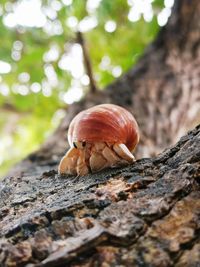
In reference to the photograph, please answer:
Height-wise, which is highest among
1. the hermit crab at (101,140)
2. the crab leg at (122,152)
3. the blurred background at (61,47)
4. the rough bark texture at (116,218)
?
the blurred background at (61,47)

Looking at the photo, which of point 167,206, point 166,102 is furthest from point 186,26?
point 167,206

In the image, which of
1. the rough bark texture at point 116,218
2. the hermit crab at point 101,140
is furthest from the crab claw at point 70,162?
the rough bark texture at point 116,218

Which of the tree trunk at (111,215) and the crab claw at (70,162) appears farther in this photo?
the crab claw at (70,162)

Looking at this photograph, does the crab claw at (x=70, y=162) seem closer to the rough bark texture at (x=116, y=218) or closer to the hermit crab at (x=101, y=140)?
the hermit crab at (x=101, y=140)

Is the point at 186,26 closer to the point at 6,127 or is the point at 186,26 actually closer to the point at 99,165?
the point at 99,165

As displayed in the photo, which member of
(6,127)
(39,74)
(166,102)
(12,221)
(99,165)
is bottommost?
(12,221)

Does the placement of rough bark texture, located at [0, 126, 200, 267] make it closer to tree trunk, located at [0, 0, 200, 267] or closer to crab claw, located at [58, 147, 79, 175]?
tree trunk, located at [0, 0, 200, 267]

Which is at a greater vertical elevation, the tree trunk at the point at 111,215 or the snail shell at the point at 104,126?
the snail shell at the point at 104,126
